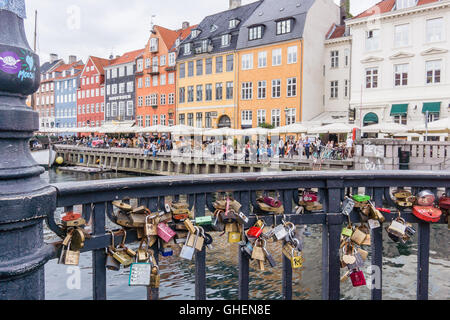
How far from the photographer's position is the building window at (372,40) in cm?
3061

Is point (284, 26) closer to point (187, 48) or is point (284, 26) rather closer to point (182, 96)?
point (187, 48)

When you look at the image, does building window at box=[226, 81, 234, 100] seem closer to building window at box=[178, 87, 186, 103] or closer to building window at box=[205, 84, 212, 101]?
building window at box=[205, 84, 212, 101]

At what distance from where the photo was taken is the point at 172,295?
7.15 metres

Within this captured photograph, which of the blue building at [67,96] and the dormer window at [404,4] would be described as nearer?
the dormer window at [404,4]

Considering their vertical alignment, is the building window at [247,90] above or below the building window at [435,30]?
below

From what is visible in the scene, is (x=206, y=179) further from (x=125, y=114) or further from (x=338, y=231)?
(x=125, y=114)

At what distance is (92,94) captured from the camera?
2530 inches

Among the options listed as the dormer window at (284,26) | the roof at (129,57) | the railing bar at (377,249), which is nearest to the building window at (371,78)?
the dormer window at (284,26)

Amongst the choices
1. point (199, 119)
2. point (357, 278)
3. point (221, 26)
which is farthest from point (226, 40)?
point (357, 278)

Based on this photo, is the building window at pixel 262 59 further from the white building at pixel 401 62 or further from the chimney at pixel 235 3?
the chimney at pixel 235 3

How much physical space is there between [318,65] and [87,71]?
42.4m

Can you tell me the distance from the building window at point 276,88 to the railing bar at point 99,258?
36356 mm

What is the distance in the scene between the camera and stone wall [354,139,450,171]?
1538 centimetres
